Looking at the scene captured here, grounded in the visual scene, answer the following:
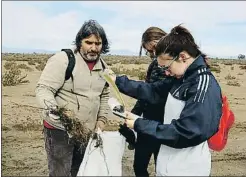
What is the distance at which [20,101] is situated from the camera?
12.5 m

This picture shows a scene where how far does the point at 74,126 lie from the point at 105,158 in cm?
53

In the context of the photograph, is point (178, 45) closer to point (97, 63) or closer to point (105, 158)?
point (105, 158)

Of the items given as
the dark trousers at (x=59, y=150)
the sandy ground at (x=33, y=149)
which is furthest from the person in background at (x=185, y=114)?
the sandy ground at (x=33, y=149)

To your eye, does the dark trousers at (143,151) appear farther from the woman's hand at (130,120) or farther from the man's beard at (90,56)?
the woman's hand at (130,120)

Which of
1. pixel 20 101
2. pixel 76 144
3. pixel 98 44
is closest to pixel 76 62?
pixel 98 44

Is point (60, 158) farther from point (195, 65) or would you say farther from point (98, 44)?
point (195, 65)

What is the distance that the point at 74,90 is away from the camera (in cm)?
375

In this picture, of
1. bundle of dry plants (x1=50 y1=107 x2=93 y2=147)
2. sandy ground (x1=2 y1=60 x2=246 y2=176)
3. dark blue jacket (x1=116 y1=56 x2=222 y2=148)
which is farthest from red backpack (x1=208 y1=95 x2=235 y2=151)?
sandy ground (x1=2 y1=60 x2=246 y2=176)

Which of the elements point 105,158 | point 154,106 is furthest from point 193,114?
point 154,106

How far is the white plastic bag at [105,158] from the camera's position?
10.1 feet

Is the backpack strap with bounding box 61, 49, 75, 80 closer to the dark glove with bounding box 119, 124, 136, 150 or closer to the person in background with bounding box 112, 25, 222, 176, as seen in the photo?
the dark glove with bounding box 119, 124, 136, 150

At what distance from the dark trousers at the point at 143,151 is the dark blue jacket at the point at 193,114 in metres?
1.48

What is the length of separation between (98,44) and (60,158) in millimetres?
973

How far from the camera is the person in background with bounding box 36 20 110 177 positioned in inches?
143
